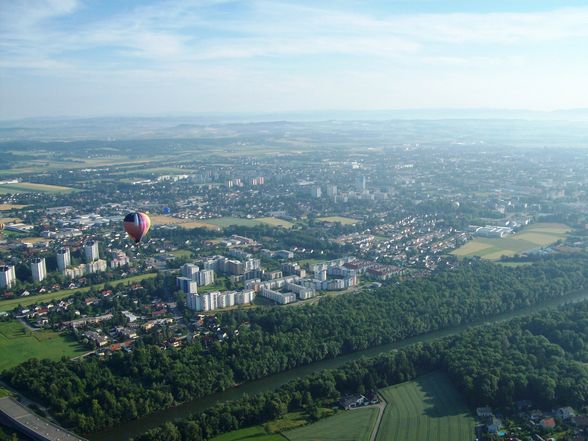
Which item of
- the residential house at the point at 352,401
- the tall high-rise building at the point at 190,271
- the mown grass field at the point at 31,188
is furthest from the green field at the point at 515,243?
the mown grass field at the point at 31,188

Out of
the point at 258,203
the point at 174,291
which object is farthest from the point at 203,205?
the point at 174,291

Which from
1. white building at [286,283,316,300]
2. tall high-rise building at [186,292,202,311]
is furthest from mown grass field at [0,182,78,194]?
white building at [286,283,316,300]

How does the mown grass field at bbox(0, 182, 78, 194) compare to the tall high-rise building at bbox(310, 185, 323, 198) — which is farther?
the mown grass field at bbox(0, 182, 78, 194)

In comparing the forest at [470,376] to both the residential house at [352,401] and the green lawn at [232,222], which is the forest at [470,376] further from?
the green lawn at [232,222]

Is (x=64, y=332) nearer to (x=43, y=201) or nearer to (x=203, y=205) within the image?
(x=203, y=205)

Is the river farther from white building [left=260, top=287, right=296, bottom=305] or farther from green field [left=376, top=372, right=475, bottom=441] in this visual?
white building [left=260, top=287, right=296, bottom=305]
